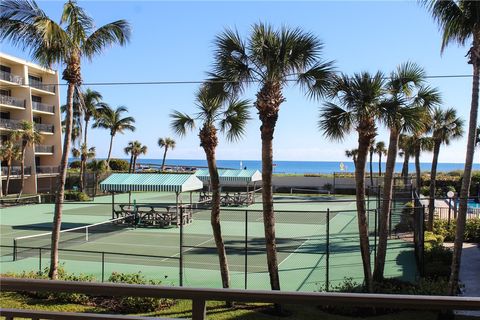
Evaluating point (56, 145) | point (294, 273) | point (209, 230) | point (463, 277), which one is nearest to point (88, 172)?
point (56, 145)

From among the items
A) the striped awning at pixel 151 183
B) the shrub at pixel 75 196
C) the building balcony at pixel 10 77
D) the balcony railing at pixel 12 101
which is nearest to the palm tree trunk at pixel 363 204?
the striped awning at pixel 151 183

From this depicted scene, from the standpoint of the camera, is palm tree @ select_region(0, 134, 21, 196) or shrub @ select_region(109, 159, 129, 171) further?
shrub @ select_region(109, 159, 129, 171)

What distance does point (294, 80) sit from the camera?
1256 centimetres

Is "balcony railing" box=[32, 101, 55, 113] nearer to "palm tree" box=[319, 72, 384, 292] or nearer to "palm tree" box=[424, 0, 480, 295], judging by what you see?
"palm tree" box=[319, 72, 384, 292]

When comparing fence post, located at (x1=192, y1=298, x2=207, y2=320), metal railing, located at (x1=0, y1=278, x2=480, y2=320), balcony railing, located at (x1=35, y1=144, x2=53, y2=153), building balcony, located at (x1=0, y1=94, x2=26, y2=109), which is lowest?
fence post, located at (x1=192, y1=298, x2=207, y2=320)

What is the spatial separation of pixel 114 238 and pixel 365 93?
1778 centimetres

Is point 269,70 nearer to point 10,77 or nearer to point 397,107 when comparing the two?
point 397,107

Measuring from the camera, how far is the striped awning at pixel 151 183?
101 ft

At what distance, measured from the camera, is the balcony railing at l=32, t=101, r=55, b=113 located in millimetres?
54125

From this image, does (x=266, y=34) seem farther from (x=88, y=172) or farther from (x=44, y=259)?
(x=88, y=172)

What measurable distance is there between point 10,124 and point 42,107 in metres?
6.43

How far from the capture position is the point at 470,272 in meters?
17.0

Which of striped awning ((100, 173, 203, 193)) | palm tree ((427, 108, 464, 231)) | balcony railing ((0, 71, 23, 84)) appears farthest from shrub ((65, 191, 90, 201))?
palm tree ((427, 108, 464, 231))

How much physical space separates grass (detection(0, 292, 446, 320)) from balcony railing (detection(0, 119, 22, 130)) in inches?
1594
